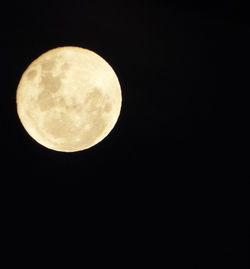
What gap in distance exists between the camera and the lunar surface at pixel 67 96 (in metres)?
2.75

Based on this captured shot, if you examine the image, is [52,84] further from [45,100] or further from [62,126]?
[62,126]

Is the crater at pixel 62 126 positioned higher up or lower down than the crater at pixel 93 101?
lower down

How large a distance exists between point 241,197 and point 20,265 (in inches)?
112

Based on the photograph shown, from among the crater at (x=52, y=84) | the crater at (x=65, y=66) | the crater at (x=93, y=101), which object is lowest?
the crater at (x=93, y=101)

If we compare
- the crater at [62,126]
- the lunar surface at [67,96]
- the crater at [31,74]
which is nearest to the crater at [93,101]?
the lunar surface at [67,96]

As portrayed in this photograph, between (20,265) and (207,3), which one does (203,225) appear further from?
(207,3)

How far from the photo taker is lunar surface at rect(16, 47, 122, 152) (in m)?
2.75

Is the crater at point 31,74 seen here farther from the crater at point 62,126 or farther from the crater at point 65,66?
the crater at point 62,126

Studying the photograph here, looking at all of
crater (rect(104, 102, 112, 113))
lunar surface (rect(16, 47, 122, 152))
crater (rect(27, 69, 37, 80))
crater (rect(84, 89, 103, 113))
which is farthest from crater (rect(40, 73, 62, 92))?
crater (rect(104, 102, 112, 113))

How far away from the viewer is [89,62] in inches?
112

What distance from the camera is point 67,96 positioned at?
275 centimetres

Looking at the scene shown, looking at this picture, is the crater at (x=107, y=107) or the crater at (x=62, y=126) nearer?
the crater at (x=62, y=126)

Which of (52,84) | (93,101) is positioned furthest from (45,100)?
(93,101)

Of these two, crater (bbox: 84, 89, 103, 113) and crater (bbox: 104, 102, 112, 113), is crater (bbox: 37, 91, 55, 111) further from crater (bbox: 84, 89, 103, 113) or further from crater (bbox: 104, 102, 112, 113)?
crater (bbox: 104, 102, 112, 113)
